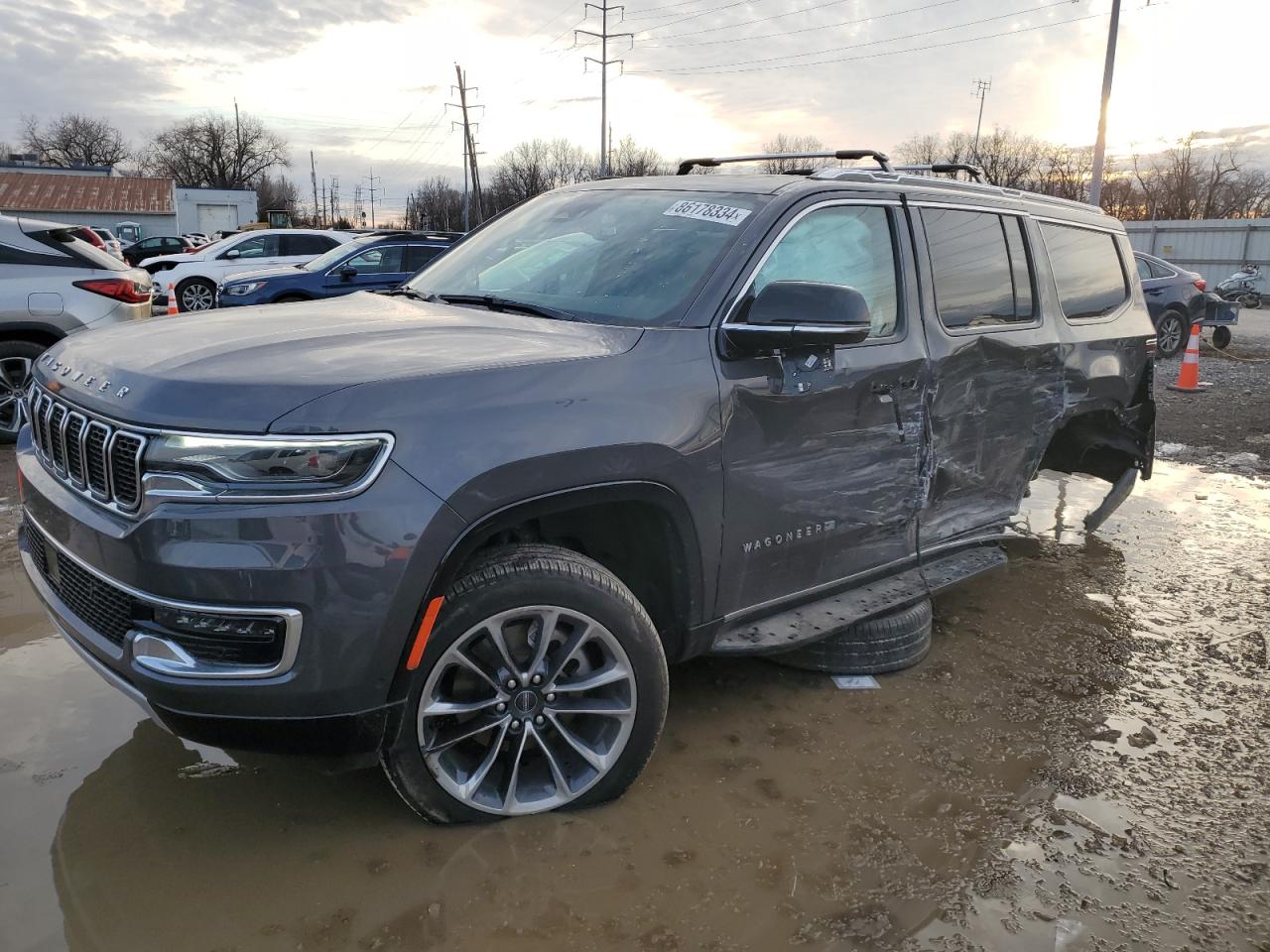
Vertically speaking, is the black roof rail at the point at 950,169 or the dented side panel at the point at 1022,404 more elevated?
the black roof rail at the point at 950,169

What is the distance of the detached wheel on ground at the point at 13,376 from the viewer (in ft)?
23.4

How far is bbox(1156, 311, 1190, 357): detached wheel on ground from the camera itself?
1471cm

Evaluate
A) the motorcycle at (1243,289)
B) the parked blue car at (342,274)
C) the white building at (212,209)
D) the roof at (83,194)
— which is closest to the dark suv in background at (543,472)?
the parked blue car at (342,274)

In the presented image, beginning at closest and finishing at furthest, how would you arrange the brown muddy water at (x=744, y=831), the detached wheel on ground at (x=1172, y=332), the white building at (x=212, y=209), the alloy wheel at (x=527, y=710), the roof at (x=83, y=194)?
the brown muddy water at (x=744, y=831), the alloy wheel at (x=527, y=710), the detached wheel on ground at (x=1172, y=332), the roof at (x=83, y=194), the white building at (x=212, y=209)

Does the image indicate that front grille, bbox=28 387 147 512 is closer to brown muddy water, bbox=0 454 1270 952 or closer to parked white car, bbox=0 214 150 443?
brown muddy water, bbox=0 454 1270 952

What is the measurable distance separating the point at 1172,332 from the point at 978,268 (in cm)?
1324

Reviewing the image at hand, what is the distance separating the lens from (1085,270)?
4.66 m

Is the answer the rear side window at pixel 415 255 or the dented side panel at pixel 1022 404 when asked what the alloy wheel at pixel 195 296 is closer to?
the rear side window at pixel 415 255

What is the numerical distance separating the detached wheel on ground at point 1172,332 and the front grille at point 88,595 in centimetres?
1581

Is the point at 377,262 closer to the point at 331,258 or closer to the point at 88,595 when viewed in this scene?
the point at 331,258

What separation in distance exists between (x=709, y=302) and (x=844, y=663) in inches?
67.7

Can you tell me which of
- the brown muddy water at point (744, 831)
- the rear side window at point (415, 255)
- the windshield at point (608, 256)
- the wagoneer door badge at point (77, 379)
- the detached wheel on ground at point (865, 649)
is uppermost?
the rear side window at point (415, 255)

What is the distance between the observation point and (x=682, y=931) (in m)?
2.36

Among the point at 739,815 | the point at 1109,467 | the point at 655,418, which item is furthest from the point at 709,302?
the point at 1109,467
